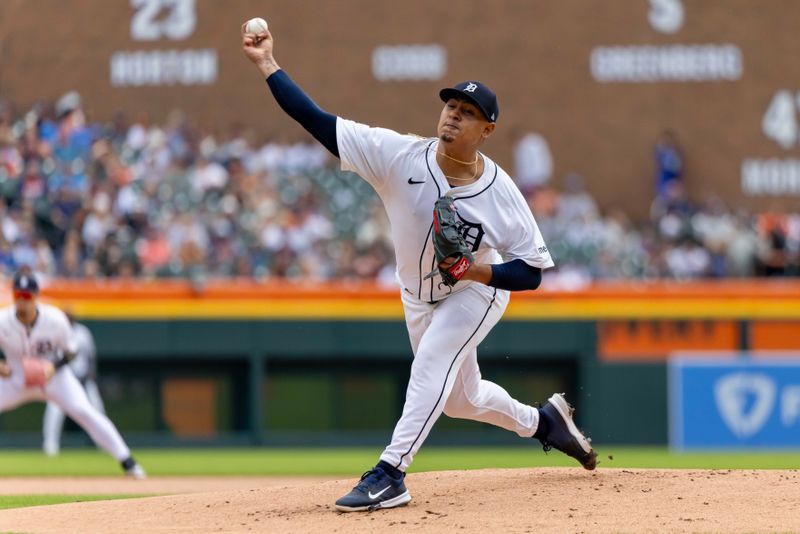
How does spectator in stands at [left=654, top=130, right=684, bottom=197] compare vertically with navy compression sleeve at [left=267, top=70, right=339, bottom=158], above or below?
above

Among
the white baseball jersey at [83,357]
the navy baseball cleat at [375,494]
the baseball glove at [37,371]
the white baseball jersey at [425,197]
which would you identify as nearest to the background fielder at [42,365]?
the baseball glove at [37,371]

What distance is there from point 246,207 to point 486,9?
5.87m

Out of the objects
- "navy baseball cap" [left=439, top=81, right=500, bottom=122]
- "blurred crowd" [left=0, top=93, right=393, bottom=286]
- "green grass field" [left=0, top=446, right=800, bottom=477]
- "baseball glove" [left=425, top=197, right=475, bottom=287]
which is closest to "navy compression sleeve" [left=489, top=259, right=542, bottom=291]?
"baseball glove" [left=425, top=197, right=475, bottom=287]

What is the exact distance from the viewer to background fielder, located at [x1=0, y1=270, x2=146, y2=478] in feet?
34.5

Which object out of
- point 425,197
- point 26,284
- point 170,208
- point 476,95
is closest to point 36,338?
point 26,284

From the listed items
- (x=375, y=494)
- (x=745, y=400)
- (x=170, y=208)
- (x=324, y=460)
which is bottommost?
(x=324, y=460)

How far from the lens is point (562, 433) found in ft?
23.2

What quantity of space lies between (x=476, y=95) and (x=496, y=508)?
1862mm

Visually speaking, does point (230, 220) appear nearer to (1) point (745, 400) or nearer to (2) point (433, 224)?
(1) point (745, 400)

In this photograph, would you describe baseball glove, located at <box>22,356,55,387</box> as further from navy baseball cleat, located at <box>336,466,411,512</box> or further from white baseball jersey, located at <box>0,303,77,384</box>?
navy baseball cleat, located at <box>336,466,411,512</box>

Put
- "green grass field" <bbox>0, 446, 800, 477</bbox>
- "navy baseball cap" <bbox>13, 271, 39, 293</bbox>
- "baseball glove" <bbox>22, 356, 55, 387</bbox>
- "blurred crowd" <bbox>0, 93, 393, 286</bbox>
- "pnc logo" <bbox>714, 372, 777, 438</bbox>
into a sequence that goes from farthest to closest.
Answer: "blurred crowd" <bbox>0, 93, 393, 286</bbox> → "pnc logo" <bbox>714, 372, 777, 438</bbox> → "green grass field" <bbox>0, 446, 800, 477</bbox> → "navy baseball cap" <bbox>13, 271, 39, 293</bbox> → "baseball glove" <bbox>22, 356, 55, 387</bbox>

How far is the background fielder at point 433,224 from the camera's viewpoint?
6.17 metres

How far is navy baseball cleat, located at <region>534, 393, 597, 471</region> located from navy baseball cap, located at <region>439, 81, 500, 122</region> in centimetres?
167

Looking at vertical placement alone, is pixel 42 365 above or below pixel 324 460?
above
